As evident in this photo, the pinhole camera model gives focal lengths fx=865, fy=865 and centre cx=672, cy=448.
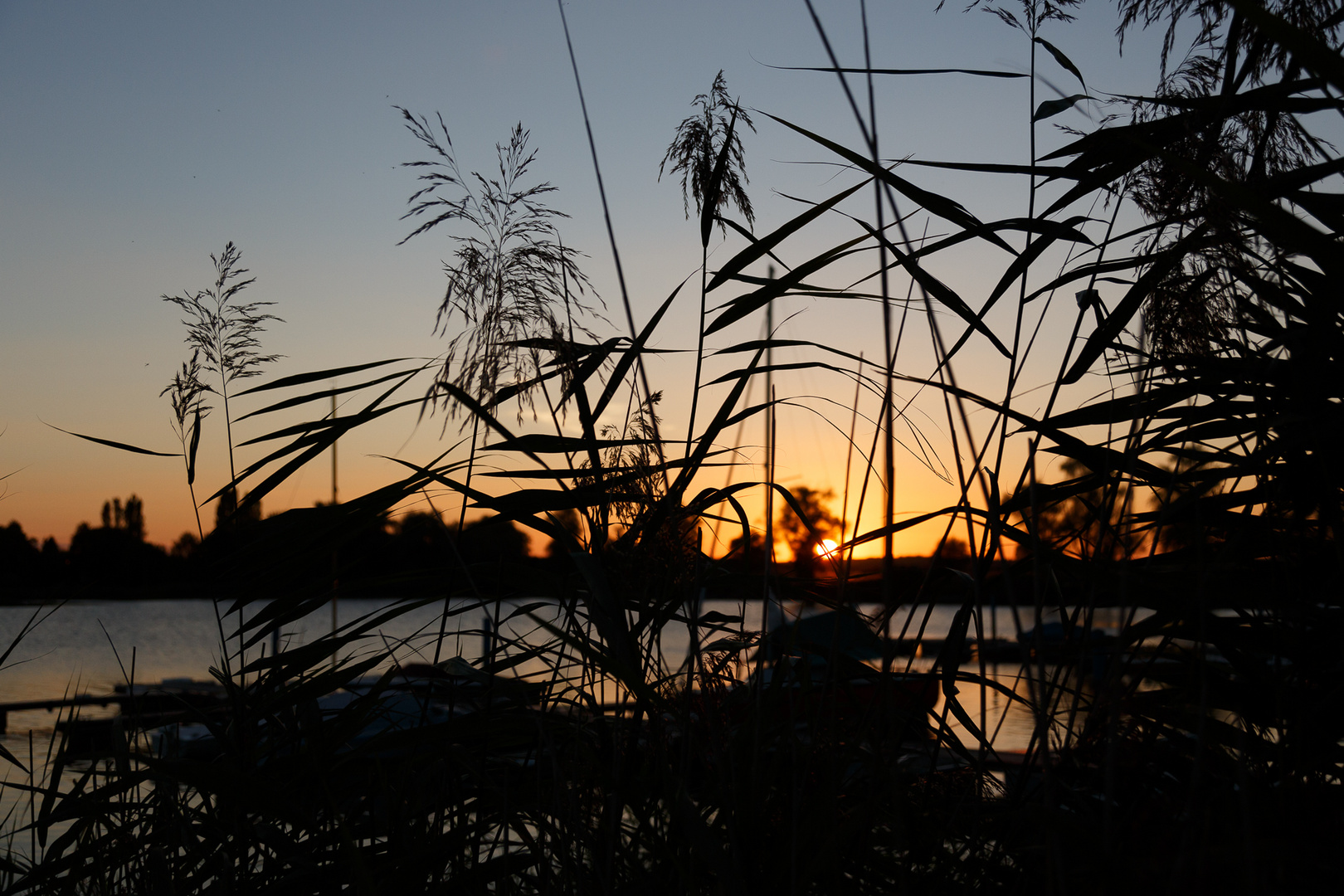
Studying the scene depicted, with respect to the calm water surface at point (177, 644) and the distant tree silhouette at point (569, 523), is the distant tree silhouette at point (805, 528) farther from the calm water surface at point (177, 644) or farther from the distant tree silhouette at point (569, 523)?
the distant tree silhouette at point (569, 523)

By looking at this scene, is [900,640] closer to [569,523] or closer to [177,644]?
[569,523]

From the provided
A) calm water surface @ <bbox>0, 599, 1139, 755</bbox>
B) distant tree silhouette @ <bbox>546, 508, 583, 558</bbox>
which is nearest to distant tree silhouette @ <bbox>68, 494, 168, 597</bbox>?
calm water surface @ <bbox>0, 599, 1139, 755</bbox>

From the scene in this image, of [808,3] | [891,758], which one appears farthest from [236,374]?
[891,758]

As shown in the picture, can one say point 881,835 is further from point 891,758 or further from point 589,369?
point 589,369

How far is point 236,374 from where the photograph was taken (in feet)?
5.86

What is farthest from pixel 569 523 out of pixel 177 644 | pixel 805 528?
pixel 177 644

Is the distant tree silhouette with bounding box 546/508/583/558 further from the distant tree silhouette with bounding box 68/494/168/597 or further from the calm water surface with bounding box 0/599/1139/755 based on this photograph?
the distant tree silhouette with bounding box 68/494/168/597

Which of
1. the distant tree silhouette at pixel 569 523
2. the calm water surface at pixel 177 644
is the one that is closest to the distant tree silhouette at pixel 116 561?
the calm water surface at pixel 177 644

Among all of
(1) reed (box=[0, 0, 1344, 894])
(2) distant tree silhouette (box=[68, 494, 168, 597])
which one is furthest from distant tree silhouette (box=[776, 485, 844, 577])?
(2) distant tree silhouette (box=[68, 494, 168, 597])

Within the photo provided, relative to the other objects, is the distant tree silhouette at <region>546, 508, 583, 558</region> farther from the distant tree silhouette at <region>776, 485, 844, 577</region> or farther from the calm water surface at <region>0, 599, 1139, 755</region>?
the distant tree silhouette at <region>776, 485, 844, 577</region>

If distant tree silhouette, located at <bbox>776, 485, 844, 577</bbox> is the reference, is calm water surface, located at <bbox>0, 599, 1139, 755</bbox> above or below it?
below

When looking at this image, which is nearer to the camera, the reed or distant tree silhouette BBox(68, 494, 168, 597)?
the reed

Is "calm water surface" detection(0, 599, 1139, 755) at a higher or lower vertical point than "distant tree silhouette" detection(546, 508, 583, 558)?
lower

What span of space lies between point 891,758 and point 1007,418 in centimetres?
40
